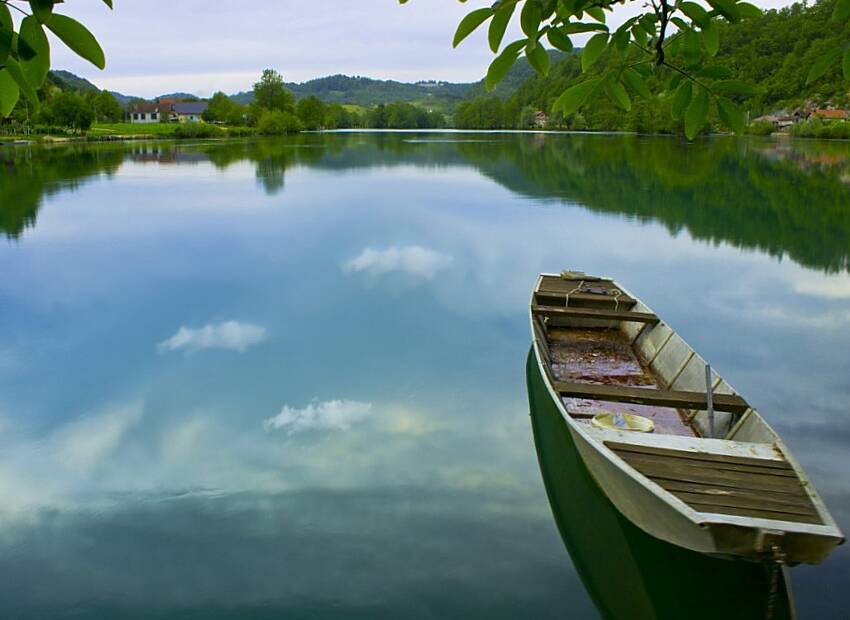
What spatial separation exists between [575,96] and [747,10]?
75 cm

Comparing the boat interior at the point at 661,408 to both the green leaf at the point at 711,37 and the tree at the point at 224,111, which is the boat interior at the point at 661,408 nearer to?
the green leaf at the point at 711,37

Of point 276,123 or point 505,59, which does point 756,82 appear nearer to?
point 505,59

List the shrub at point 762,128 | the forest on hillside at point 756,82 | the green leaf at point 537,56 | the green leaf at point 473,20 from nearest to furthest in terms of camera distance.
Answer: the green leaf at point 473,20, the green leaf at point 537,56, the forest on hillside at point 756,82, the shrub at point 762,128

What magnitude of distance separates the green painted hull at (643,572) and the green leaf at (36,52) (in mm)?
4788

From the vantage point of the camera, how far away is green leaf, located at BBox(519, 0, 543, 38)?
196 cm

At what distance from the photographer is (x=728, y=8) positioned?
2148mm

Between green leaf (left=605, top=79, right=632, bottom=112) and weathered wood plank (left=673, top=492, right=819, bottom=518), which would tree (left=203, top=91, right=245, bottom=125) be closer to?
weathered wood plank (left=673, top=492, right=819, bottom=518)

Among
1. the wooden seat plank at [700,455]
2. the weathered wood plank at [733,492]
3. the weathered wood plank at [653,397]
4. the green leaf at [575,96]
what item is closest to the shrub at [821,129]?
the weathered wood plank at [653,397]

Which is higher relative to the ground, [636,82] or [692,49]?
[692,49]

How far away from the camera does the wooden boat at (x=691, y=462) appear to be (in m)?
4.07

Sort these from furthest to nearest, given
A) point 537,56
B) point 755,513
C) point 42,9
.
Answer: point 755,513 → point 537,56 → point 42,9

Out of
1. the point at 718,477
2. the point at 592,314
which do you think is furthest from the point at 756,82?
the point at 718,477

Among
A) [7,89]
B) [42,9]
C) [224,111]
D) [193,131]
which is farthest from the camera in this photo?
[224,111]

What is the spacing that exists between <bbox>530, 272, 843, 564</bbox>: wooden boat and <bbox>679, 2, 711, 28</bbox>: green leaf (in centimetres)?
300
